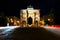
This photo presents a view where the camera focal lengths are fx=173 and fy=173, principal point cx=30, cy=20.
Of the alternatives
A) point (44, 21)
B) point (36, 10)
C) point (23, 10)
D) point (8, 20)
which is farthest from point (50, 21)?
point (8, 20)

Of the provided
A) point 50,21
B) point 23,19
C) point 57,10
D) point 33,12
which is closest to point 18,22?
point 23,19

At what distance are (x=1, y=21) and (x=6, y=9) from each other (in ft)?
28.9

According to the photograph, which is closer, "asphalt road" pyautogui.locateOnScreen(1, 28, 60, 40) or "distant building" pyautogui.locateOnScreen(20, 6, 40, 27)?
"asphalt road" pyautogui.locateOnScreen(1, 28, 60, 40)

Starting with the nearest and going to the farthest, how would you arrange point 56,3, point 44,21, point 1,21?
point 1,21, point 44,21, point 56,3

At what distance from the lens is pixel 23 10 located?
47.7m

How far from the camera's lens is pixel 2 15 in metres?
45.4

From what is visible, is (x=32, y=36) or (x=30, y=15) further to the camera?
(x=30, y=15)

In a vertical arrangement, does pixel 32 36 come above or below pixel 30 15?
below

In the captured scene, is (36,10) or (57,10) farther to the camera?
(57,10)

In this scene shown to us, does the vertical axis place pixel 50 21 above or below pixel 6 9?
below

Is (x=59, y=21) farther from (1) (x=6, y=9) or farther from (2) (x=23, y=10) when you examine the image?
(1) (x=6, y=9)

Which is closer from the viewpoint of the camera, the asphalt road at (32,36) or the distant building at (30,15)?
the asphalt road at (32,36)

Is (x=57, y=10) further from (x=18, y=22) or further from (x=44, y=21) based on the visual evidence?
(x=18, y=22)

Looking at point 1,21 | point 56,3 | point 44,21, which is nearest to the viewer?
point 1,21
